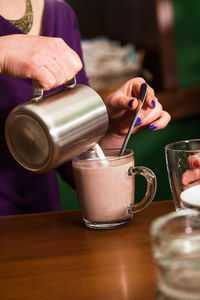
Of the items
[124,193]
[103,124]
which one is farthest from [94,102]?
[124,193]

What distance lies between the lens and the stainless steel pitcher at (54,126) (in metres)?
0.78

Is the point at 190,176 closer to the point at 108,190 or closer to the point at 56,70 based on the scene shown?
the point at 108,190

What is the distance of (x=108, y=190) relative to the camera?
34.5 inches

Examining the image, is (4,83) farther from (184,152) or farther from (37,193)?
(184,152)

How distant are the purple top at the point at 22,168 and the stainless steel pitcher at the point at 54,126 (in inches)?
17.3

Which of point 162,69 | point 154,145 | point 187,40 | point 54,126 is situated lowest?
point 154,145

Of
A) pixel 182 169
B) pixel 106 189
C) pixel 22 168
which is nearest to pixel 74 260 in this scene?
pixel 106 189

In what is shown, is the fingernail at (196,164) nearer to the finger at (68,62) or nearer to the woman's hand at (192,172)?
the woman's hand at (192,172)

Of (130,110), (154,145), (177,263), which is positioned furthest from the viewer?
(154,145)

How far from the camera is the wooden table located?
64 cm

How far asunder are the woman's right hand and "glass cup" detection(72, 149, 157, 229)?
0.56 feet

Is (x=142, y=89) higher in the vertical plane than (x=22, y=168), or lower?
higher

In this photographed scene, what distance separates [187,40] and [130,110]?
146 centimetres

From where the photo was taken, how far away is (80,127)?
2.73 ft
